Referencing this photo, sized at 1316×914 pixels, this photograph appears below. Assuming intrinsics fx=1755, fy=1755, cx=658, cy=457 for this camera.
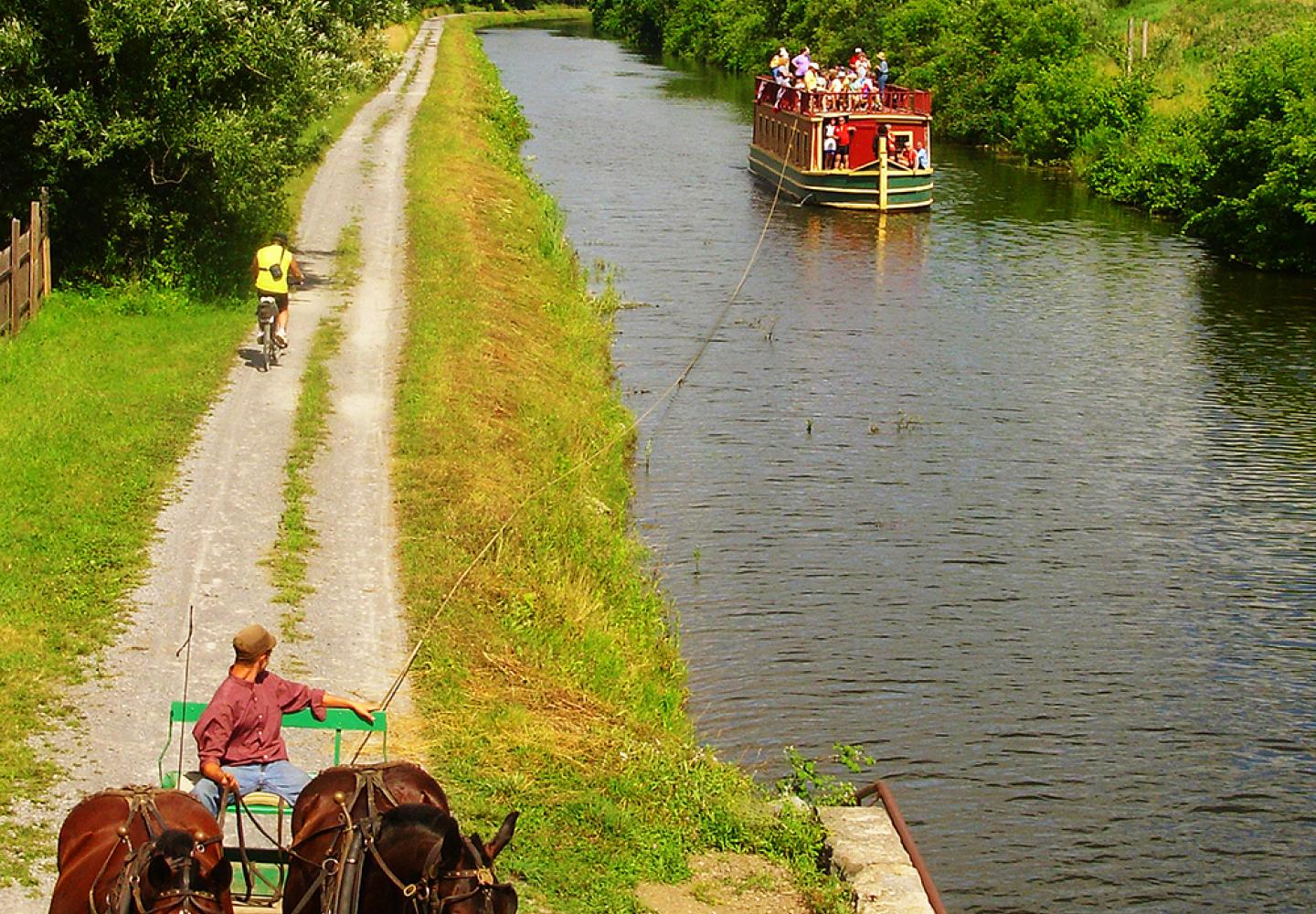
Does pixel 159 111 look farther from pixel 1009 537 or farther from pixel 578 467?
pixel 1009 537

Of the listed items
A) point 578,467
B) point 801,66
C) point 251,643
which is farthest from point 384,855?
point 801,66

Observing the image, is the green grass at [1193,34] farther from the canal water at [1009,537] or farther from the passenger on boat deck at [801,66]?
the canal water at [1009,537]

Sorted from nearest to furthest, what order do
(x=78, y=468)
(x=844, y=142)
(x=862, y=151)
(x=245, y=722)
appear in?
(x=245, y=722) → (x=78, y=468) → (x=844, y=142) → (x=862, y=151)

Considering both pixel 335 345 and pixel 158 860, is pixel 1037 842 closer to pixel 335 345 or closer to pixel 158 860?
pixel 158 860

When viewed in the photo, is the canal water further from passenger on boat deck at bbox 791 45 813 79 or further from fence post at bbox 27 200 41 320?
passenger on boat deck at bbox 791 45 813 79

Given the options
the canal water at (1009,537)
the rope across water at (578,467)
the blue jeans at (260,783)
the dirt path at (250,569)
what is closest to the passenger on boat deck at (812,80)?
the rope across water at (578,467)

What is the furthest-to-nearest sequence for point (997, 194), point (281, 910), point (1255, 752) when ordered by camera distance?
1. point (997, 194)
2. point (1255, 752)
3. point (281, 910)

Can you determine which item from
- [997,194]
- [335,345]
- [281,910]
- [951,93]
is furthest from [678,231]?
[281,910]

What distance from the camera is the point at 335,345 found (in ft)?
78.8

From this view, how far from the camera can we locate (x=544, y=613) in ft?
49.8

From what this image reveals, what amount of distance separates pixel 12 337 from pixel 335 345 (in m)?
4.19

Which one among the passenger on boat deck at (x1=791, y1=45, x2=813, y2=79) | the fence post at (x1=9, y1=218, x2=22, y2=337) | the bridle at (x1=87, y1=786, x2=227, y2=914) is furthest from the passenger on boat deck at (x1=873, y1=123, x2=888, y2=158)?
the bridle at (x1=87, y1=786, x2=227, y2=914)

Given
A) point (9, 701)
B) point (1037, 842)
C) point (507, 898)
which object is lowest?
point (1037, 842)

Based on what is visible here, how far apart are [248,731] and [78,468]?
346 inches
